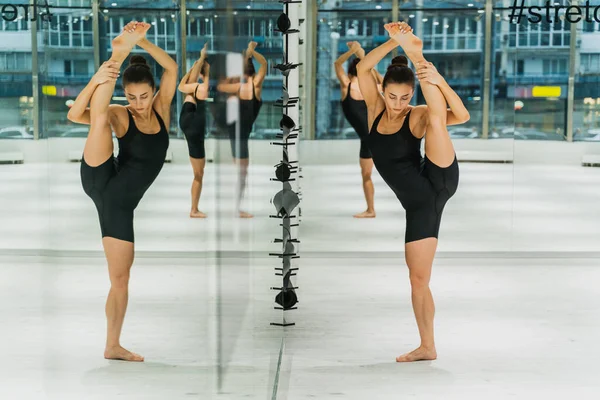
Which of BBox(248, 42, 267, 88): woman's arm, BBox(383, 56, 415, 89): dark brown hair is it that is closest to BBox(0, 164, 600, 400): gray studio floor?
BBox(248, 42, 267, 88): woman's arm

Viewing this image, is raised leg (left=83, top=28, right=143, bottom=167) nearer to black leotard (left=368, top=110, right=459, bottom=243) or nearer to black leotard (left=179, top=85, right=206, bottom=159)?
black leotard (left=179, top=85, right=206, bottom=159)

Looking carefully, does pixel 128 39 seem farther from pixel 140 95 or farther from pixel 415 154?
pixel 415 154

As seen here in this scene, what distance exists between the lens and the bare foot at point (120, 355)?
1161 mm

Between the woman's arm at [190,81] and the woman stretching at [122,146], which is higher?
the woman's arm at [190,81]

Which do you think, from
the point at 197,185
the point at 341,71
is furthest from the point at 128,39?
the point at 341,71

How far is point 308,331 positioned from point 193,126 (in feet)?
11.8

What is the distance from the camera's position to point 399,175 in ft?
14.4

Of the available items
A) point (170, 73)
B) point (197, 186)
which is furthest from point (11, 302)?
point (170, 73)

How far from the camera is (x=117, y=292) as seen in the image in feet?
3.82

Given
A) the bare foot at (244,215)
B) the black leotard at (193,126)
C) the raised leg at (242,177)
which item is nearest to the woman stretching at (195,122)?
the black leotard at (193,126)

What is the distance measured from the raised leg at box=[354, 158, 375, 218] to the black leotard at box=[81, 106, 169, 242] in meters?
6.47

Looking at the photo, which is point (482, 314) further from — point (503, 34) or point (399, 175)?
point (503, 34)

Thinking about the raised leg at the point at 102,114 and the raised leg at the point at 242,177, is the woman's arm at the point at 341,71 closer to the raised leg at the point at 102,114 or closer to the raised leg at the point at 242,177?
the raised leg at the point at 242,177

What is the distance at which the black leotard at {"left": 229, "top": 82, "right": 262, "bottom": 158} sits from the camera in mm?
2189
